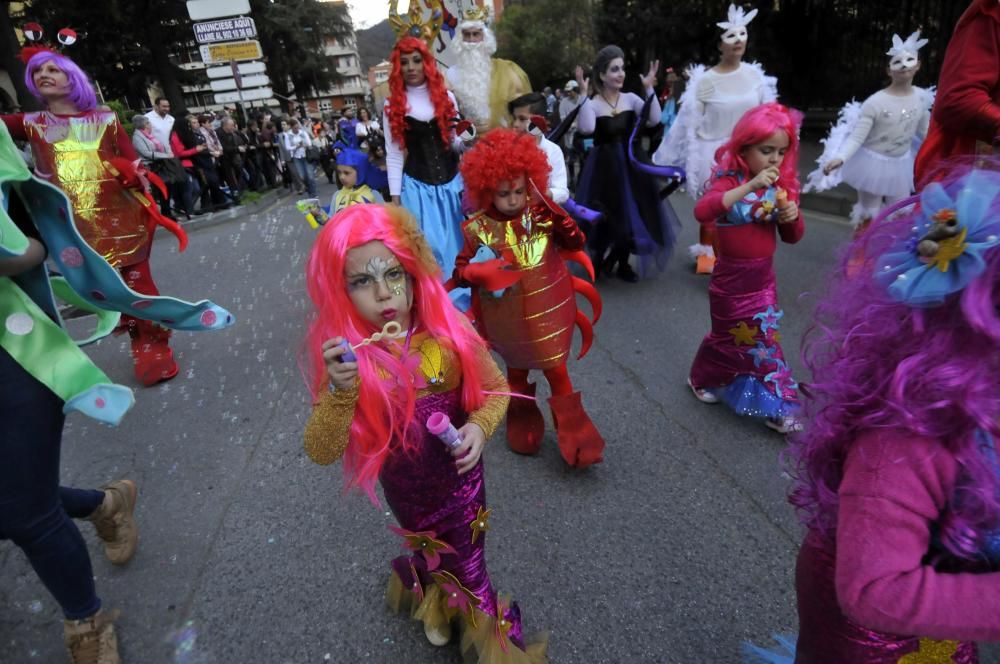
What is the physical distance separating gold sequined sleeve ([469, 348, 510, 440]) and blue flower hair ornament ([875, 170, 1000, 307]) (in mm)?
922

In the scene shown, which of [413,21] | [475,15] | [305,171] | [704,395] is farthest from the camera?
[305,171]

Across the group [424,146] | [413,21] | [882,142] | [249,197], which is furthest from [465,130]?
[249,197]

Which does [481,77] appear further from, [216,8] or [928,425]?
[216,8]

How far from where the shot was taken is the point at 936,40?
8.31 meters

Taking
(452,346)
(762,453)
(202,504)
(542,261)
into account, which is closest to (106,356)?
(202,504)

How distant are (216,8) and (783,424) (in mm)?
13298

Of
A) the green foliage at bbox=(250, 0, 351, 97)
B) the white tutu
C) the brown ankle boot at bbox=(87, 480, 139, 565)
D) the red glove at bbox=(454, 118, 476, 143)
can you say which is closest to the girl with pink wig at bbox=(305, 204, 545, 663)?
the brown ankle boot at bbox=(87, 480, 139, 565)

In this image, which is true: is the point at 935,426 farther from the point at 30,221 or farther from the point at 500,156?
the point at 30,221

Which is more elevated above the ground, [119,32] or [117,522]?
[119,32]

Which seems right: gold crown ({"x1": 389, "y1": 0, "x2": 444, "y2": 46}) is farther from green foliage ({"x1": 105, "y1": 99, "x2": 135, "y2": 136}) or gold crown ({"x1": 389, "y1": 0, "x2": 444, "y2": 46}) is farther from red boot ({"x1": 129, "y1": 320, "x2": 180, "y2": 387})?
green foliage ({"x1": 105, "y1": 99, "x2": 135, "y2": 136})

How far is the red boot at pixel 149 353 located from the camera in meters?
3.74

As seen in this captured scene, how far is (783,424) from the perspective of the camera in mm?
2654

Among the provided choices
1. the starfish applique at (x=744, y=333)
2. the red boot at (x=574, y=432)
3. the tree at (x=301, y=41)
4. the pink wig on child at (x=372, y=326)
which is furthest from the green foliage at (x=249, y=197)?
the tree at (x=301, y=41)

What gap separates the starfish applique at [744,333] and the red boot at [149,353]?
136 inches
